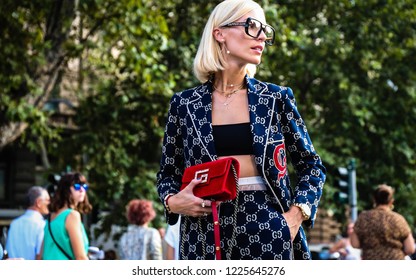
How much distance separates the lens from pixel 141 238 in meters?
11.4

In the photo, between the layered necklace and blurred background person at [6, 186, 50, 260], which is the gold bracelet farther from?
blurred background person at [6, 186, 50, 260]

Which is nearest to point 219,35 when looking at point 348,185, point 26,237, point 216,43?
point 216,43

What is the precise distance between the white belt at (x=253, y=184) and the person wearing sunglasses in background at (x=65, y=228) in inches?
170

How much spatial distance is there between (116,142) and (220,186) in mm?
18895

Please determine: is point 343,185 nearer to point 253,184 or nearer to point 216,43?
point 216,43

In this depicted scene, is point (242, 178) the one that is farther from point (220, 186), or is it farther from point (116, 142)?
point (116, 142)

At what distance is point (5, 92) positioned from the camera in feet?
60.6

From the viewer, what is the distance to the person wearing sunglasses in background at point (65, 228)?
7879 mm

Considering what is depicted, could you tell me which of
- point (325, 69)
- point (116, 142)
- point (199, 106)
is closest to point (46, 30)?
point (116, 142)

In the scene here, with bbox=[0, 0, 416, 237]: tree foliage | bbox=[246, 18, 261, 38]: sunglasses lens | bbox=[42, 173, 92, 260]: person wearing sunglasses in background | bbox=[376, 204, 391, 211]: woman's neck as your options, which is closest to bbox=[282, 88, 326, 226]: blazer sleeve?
bbox=[246, 18, 261, 38]: sunglasses lens

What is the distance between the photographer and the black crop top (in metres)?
3.73

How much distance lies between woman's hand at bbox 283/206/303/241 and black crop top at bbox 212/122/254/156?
10.1 inches

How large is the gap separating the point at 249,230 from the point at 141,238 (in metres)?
7.81

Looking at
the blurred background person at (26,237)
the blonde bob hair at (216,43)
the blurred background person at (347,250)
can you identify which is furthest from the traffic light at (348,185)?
the blonde bob hair at (216,43)
